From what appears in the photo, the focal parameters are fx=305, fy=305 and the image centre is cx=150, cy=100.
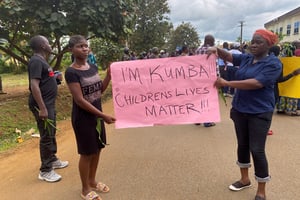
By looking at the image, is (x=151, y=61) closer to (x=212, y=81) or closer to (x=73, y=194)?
(x=212, y=81)

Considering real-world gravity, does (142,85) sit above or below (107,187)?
above

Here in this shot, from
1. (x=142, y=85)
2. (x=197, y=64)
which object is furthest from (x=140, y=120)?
(x=197, y=64)

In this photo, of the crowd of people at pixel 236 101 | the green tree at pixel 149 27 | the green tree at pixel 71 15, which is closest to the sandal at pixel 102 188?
the crowd of people at pixel 236 101

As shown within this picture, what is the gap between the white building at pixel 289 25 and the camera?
130 feet

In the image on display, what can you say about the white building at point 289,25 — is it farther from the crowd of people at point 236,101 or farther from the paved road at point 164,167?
the crowd of people at point 236,101

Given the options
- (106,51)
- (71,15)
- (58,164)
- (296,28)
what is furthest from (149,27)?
(58,164)

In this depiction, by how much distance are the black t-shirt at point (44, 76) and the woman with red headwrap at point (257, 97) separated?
6.70ft

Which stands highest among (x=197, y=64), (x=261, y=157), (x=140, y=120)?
(x=197, y=64)

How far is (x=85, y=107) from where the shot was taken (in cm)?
296

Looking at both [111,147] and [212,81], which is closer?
[212,81]

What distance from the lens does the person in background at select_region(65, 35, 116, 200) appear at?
295cm

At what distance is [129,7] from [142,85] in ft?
19.4

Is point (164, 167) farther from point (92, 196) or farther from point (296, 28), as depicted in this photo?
point (296, 28)

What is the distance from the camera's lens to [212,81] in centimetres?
336
